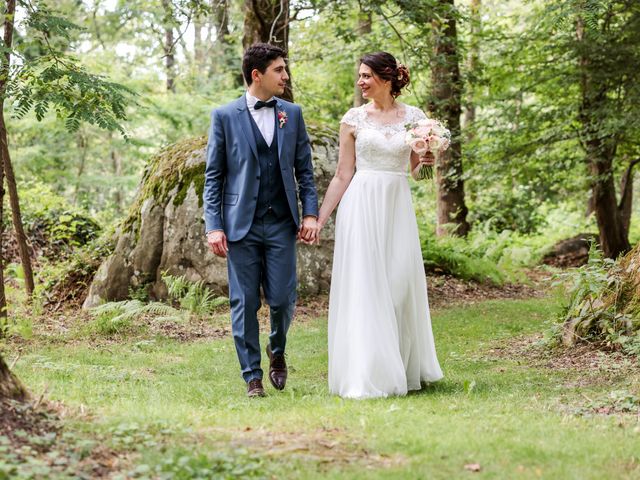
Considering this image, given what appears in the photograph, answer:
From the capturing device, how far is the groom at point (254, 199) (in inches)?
224

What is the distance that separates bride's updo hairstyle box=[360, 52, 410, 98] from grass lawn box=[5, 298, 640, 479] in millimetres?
2316

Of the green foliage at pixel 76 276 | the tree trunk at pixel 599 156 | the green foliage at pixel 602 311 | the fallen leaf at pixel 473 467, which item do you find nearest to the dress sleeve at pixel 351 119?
the green foliage at pixel 602 311

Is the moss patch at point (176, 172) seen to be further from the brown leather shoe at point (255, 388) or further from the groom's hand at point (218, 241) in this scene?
the brown leather shoe at point (255, 388)

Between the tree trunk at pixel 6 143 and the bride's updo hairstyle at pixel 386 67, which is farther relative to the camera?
the tree trunk at pixel 6 143

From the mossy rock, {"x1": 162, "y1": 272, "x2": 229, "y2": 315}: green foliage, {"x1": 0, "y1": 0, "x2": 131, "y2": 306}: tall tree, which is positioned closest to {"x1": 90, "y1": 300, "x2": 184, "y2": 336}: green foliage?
{"x1": 162, "y1": 272, "x2": 229, "y2": 315}: green foliage

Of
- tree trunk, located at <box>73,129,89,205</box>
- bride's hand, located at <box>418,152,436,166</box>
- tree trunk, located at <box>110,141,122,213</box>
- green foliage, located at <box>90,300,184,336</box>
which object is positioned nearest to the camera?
bride's hand, located at <box>418,152,436,166</box>

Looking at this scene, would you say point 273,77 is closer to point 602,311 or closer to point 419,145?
point 419,145

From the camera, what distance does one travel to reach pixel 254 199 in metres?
5.66

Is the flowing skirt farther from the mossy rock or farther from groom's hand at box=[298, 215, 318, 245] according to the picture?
the mossy rock

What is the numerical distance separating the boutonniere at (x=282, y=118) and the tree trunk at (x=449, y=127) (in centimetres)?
681

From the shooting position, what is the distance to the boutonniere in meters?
5.81

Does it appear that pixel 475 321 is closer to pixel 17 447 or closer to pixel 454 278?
pixel 454 278

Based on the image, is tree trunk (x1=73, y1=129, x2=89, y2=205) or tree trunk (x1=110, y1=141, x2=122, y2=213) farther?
tree trunk (x1=110, y1=141, x2=122, y2=213)

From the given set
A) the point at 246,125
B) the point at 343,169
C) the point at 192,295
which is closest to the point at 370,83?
the point at 343,169
